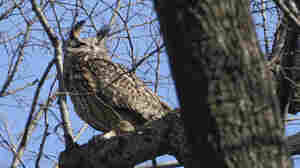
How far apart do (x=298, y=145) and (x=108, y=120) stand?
223cm

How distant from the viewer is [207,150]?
2.01 m

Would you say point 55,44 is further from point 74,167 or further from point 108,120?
point 108,120

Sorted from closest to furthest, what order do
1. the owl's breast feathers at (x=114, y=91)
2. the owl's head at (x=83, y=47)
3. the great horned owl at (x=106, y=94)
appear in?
the great horned owl at (x=106, y=94) → the owl's breast feathers at (x=114, y=91) → the owl's head at (x=83, y=47)

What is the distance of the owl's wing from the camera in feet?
17.1

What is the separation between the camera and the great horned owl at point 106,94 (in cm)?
502

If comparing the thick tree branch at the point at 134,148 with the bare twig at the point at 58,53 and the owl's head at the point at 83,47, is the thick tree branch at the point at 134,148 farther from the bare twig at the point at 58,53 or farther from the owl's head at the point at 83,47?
the owl's head at the point at 83,47

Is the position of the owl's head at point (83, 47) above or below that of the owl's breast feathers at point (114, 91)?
above

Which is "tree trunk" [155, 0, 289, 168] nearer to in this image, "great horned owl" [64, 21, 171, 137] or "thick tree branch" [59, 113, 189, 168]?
"thick tree branch" [59, 113, 189, 168]

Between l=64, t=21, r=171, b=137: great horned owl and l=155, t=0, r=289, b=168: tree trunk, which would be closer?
l=155, t=0, r=289, b=168: tree trunk

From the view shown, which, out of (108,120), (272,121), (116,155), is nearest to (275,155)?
(272,121)

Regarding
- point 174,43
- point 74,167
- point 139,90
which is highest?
point 174,43

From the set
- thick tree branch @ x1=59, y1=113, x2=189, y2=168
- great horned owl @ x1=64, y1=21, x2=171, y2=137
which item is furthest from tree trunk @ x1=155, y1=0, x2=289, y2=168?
great horned owl @ x1=64, y1=21, x2=171, y2=137

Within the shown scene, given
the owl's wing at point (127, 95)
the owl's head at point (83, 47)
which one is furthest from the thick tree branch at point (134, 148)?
the owl's head at point (83, 47)

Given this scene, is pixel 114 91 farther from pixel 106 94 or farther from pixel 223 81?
pixel 223 81
